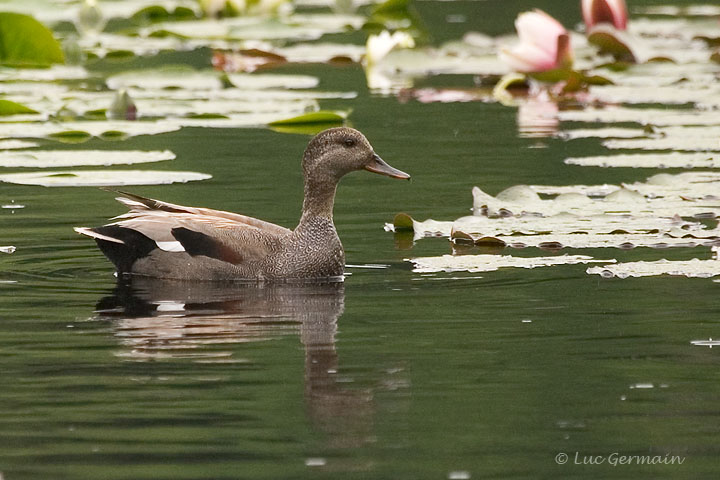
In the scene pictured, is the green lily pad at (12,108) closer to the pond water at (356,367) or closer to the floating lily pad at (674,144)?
the pond water at (356,367)

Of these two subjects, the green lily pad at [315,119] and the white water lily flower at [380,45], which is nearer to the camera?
the green lily pad at [315,119]

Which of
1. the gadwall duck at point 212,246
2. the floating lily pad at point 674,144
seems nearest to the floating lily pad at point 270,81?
the floating lily pad at point 674,144

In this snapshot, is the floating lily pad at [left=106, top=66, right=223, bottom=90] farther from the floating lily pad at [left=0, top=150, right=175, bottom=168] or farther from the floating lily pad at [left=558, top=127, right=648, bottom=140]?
the floating lily pad at [left=558, top=127, right=648, bottom=140]

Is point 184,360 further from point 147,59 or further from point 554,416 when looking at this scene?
point 147,59

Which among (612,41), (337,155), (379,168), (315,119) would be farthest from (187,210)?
(612,41)

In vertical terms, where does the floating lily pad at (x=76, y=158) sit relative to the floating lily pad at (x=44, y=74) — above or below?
below

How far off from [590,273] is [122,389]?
3.00 m

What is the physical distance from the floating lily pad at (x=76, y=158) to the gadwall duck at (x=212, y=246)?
2.72 meters

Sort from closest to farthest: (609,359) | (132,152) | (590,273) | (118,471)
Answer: (118,471) → (609,359) → (590,273) → (132,152)

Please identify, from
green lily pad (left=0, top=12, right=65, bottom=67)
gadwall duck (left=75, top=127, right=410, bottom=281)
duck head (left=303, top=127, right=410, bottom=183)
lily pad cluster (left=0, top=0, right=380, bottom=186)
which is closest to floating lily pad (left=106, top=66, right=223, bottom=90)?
lily pad cluster (left=0, top=0, right=380, bottom=186)

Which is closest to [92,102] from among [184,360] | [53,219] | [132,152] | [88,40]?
[132,152]

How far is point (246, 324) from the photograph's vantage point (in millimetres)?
7387

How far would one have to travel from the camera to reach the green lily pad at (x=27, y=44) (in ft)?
52.7

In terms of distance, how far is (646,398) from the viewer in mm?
5934
